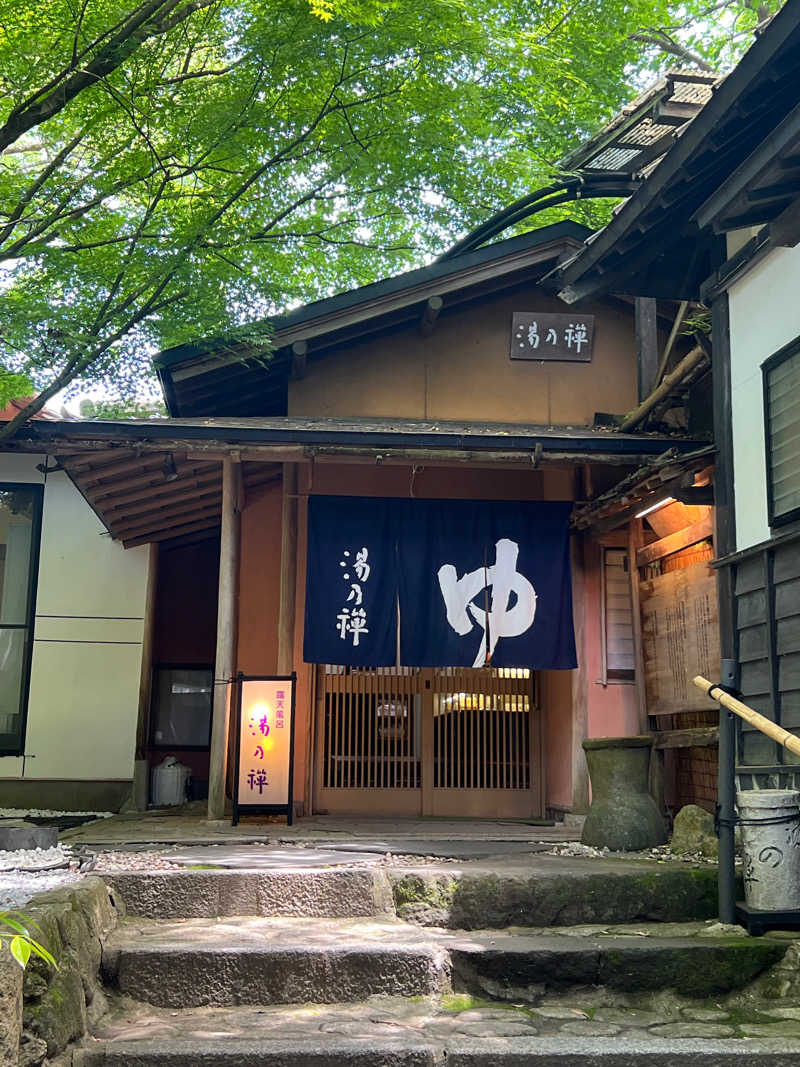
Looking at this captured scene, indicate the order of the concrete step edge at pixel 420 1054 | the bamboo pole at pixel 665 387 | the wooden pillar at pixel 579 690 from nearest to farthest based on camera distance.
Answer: the concrete step edge at pixel 420 1054 < the bamboo pole at pixel 665 387 < the wooden pillar at pixel 579 690

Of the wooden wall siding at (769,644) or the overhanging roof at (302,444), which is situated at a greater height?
the overhanging roof at (302,444)

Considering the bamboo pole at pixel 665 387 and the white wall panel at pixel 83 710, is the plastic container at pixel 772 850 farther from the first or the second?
the white wall panel at pixel 83 710

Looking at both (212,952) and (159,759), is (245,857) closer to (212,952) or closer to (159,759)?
(212,952)

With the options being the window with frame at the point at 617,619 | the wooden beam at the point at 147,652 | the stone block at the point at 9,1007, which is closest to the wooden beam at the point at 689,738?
the window with frame at the point at 617,619

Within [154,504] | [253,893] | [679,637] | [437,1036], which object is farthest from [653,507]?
[437,1036]

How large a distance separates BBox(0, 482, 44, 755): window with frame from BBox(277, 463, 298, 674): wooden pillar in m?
4.04

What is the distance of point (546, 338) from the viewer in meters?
12.7

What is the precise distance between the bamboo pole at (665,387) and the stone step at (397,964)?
594cm

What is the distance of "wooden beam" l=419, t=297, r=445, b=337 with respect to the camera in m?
12.2

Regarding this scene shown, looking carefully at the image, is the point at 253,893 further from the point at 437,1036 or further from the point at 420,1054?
the point at 420,1054

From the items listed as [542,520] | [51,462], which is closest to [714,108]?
[542,520]

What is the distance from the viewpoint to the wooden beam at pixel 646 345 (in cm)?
1216

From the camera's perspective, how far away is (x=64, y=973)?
4902mm

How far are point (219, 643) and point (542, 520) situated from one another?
3935 millimetres
